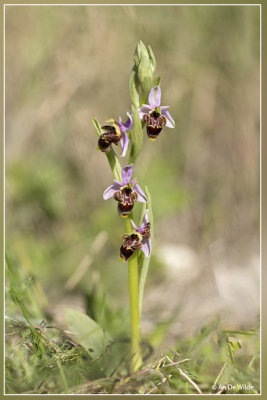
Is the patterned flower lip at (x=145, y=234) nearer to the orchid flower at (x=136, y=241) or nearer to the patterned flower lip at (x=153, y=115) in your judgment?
the orchid flower at (x=136, y=241)

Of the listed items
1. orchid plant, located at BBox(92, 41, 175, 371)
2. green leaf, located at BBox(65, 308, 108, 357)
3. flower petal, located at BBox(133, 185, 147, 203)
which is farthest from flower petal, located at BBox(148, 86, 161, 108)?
green leaf, located at BBox(65, 308, 108, 357)

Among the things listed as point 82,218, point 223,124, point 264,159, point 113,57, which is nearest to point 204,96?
point 223,124

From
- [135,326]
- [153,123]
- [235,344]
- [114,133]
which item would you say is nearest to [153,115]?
[153,123]

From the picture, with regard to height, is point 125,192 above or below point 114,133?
below

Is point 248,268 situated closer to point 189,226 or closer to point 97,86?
point 189,226

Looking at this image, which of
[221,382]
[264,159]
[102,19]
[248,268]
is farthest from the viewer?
[102,19]

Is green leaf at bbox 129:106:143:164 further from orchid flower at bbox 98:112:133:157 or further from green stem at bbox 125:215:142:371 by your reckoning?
green stem at bbox 125:215:142:371

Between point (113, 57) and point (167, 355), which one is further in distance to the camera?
point (113, 57)

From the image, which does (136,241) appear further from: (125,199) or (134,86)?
(134,86)
